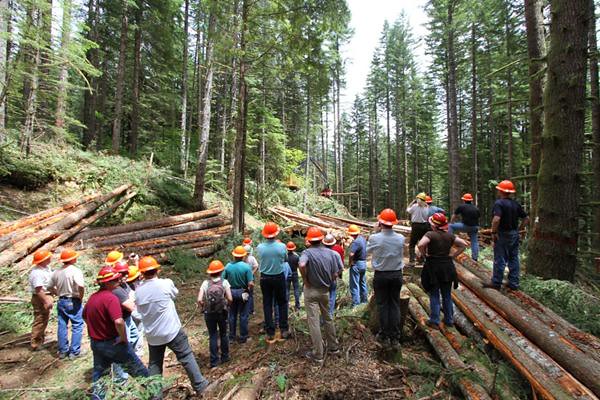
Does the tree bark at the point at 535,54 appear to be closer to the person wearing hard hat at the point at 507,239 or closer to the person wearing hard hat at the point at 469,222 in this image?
the person wearing hard hat at the point at 469,222

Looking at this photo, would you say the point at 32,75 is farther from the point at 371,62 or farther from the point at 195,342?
the point at 371,62

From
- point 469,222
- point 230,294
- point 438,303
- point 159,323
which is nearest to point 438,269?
point 438,303

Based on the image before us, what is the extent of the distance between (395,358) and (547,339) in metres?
2.09

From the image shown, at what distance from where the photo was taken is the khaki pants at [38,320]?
5961 millimetres

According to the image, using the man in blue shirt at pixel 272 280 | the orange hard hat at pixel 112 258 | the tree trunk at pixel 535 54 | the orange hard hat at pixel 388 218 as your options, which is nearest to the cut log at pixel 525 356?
the orange hard hat at pixel 388 218

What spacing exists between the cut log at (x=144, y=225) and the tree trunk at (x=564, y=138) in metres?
12.1

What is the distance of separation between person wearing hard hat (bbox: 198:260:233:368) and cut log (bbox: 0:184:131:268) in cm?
601

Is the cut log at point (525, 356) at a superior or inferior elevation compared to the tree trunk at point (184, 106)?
inferior

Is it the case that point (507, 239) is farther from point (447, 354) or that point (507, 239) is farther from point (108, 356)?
point (108, 356)

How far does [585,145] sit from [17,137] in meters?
19.7

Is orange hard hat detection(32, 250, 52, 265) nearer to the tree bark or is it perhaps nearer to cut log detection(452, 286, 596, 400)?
cut log detection(452, 286, 596, 400)

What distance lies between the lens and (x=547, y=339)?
4316 millimetres

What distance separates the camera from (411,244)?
29.1 feet

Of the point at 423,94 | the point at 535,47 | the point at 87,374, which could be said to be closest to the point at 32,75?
the point at 87,374
